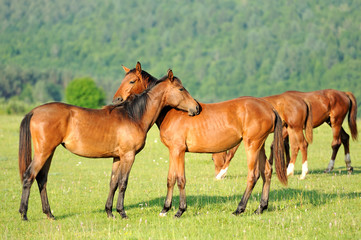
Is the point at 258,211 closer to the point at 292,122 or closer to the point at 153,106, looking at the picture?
the point at 153,106

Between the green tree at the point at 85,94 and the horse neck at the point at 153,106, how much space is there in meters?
80.6

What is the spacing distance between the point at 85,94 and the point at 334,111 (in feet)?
258

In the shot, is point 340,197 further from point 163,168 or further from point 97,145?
point 163,168

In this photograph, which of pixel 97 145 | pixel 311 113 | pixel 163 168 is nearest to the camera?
pixel 97 145

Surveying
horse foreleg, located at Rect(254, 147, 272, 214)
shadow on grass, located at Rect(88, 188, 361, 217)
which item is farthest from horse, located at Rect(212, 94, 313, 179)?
horse foreleg, located at Rect(254, 147, 272, 214)

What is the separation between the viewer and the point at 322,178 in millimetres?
13141

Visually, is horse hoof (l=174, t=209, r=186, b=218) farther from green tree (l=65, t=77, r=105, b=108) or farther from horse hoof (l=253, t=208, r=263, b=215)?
green tree (l=65, t=77, r=105, b=108)

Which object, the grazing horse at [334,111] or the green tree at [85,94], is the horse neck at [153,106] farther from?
the green tree at [85,94]

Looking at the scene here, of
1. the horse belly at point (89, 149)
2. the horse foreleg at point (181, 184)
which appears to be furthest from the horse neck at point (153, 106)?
the horse foreleg at point (181, 184)

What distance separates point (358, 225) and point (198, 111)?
3.36m

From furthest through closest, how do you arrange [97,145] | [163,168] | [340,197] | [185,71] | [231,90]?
[185,71] < [231,90] < [163,168] < [340,197] < [97,145]

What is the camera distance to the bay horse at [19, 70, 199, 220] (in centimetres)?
825

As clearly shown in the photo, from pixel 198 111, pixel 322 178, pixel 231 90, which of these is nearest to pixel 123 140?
pixel 198 111

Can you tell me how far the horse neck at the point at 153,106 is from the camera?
902 centimetres
